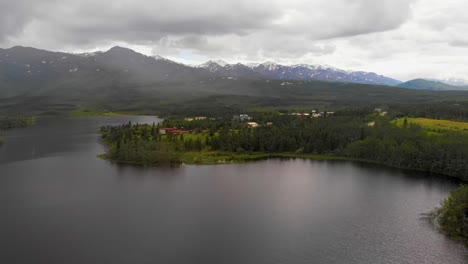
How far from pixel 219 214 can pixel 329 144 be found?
146ft

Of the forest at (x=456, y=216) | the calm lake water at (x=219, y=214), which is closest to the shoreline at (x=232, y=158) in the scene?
the calm lake water at (x=219, y=214)

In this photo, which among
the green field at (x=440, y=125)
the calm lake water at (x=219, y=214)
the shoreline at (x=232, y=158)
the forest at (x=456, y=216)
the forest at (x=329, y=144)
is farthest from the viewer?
the green field at (x=440, y=125)

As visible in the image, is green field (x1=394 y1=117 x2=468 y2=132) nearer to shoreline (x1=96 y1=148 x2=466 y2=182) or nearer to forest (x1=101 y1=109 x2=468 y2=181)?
forest (x1=101 y1=109 x2=468 y2=181)

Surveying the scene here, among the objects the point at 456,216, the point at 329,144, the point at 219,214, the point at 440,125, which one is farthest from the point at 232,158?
the point at 440,125

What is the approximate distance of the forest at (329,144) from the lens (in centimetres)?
6881

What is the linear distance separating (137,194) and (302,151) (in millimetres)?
41560

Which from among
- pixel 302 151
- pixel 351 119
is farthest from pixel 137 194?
pixel 351 119

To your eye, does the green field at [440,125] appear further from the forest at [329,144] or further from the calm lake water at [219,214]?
the calm lake water at [219,214]

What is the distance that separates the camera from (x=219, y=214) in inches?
1793

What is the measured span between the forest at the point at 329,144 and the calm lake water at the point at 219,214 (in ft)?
15.7

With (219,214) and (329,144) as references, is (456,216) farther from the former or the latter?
(329,144)

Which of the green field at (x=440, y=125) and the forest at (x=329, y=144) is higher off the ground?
the green field at (x=440, y=125)

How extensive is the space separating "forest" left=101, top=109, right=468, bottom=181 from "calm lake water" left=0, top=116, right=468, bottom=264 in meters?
4.80

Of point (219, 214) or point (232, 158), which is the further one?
point (232, 158)
